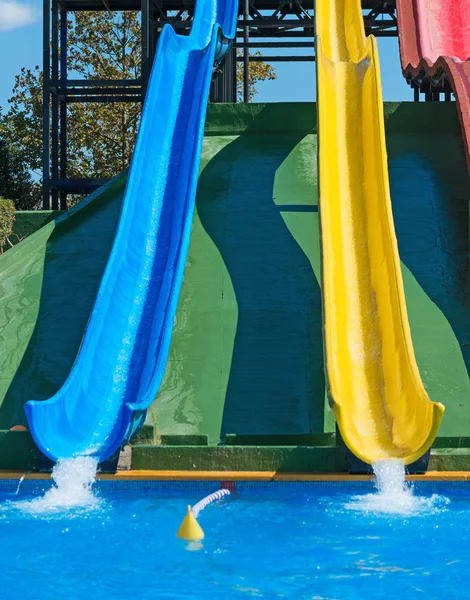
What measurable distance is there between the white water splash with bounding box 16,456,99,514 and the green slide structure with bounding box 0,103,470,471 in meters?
0.43

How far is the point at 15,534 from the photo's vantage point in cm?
645

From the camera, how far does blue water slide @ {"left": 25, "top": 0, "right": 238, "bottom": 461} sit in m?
7.80

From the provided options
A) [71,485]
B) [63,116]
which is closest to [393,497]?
[71,485]

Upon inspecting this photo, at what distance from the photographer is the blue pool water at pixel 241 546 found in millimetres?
5434

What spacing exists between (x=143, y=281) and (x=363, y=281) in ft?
7.10

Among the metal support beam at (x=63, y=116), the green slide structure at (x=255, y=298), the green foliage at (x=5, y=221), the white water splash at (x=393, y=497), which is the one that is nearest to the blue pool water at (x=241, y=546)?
the white water splash at (x=393, y=497)

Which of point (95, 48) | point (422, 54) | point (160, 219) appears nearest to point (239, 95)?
point (95, 48)

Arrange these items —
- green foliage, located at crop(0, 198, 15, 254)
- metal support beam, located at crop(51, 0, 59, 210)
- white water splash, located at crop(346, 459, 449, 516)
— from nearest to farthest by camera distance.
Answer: white water splash, located at crop(346, 459, 449, 516)
green foliage, located at crop(0, 198, 15, 254)
metal support beam, located at crop(51, 0, 59, 210)

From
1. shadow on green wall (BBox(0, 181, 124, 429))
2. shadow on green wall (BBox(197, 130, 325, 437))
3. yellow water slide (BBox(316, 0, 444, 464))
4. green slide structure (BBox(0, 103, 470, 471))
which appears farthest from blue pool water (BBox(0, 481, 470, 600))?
shadow on green wall (BBox(0, 181, 124, 429))

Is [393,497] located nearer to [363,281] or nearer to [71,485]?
[71,485]

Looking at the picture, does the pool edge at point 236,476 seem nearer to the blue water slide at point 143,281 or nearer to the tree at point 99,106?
the blue water slide at point 143,281

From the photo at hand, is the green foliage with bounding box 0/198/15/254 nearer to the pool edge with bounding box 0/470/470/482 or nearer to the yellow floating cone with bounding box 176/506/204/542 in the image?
the pool edge with bounding box 0/470/470/482

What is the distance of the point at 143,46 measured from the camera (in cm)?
1503

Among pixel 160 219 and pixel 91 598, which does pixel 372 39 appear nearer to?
pixel 160 219
